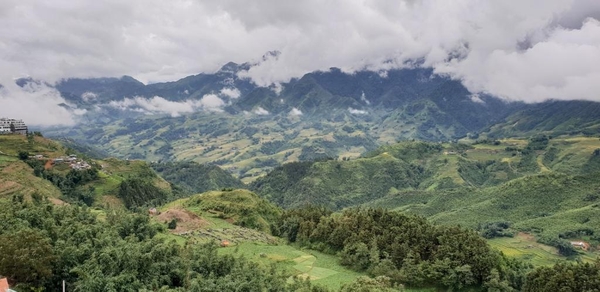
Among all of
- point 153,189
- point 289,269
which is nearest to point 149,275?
point 289,269

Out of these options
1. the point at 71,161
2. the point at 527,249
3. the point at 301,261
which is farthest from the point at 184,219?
the point at 527,249

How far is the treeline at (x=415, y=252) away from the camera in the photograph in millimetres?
64812

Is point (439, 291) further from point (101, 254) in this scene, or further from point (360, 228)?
point (101, 254)

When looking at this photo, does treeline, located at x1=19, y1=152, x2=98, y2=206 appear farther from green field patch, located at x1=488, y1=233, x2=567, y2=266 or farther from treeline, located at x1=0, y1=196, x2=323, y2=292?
green field patch, located at x1=488, y1=233, x2=567, y2=266

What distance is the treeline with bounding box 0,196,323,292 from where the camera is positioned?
45812 millimetres

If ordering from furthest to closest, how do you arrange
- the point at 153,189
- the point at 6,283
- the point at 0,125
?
the point at 0,125, the point at 153,189, the point at 6,283

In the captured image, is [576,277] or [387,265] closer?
[576,277]

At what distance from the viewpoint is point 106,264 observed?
49312 mm

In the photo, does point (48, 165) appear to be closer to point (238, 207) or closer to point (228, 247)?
point (238, 207)

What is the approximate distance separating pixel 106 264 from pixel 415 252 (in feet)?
146

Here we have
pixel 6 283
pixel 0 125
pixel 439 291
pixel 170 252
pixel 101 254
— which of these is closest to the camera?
pixel 6 283

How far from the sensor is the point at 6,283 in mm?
41406

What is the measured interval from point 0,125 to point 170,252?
154316mm

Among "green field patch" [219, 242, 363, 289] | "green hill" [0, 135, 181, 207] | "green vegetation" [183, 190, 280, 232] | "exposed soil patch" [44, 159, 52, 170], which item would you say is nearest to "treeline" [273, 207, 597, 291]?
"green field patch" [219, 242, 363, 289]
